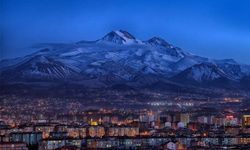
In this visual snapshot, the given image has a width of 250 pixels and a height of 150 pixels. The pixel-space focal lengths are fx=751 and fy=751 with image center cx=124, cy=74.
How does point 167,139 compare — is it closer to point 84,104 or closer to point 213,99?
point 84,104

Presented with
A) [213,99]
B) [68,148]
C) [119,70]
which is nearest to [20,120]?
[68,148]

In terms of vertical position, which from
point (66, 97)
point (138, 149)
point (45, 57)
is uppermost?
point (45, 57)

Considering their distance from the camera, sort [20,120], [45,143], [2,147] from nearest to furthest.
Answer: [2,147] → [45,143] → [20,120]

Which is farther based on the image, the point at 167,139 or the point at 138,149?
the point at 167,139

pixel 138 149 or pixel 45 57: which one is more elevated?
pixel 45 57

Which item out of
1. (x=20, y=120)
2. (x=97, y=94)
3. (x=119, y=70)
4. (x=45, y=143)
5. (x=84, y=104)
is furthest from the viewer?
(x=119, y=70)

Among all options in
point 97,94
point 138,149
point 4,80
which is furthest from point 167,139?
point 4,80

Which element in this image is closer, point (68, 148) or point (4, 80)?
point (68, 148)

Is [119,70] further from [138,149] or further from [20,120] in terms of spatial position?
[138,149]

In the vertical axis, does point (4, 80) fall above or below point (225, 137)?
above
